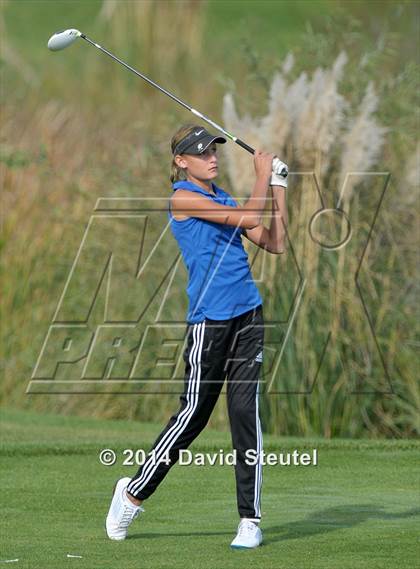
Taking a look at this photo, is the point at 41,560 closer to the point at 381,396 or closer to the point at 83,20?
the point at 381,396

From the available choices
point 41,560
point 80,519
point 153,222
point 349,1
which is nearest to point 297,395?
point 153,222

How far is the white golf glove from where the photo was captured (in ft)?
21.6

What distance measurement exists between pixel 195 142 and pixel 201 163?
0.32ft

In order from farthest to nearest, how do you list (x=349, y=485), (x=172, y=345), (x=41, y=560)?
1. (x=172, y=345)
2. (x=349, y=485)
3. (x=41, y=560)

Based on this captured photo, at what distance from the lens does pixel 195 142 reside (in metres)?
6.61

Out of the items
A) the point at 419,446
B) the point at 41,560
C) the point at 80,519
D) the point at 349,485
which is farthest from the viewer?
the point at 419,446

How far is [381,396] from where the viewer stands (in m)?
11.2

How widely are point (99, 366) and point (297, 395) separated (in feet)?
6.66

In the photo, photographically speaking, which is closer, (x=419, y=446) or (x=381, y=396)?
(x=419, y=446)

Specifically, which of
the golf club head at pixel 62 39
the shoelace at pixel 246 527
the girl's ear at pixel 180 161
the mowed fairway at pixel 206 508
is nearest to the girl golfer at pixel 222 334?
the shoelace at pixel 246 527

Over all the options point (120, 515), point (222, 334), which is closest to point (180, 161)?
point (222, 334)

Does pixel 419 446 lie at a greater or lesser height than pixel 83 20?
greater

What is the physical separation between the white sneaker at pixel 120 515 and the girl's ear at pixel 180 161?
4.77 feet

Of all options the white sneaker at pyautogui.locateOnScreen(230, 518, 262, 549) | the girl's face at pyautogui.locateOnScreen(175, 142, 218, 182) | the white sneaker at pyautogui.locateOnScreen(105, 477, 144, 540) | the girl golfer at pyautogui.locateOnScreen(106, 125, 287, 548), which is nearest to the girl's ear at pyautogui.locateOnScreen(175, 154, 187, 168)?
the girl's face at pyautogui.locateOnScreen(175, 142, 218, 182)
